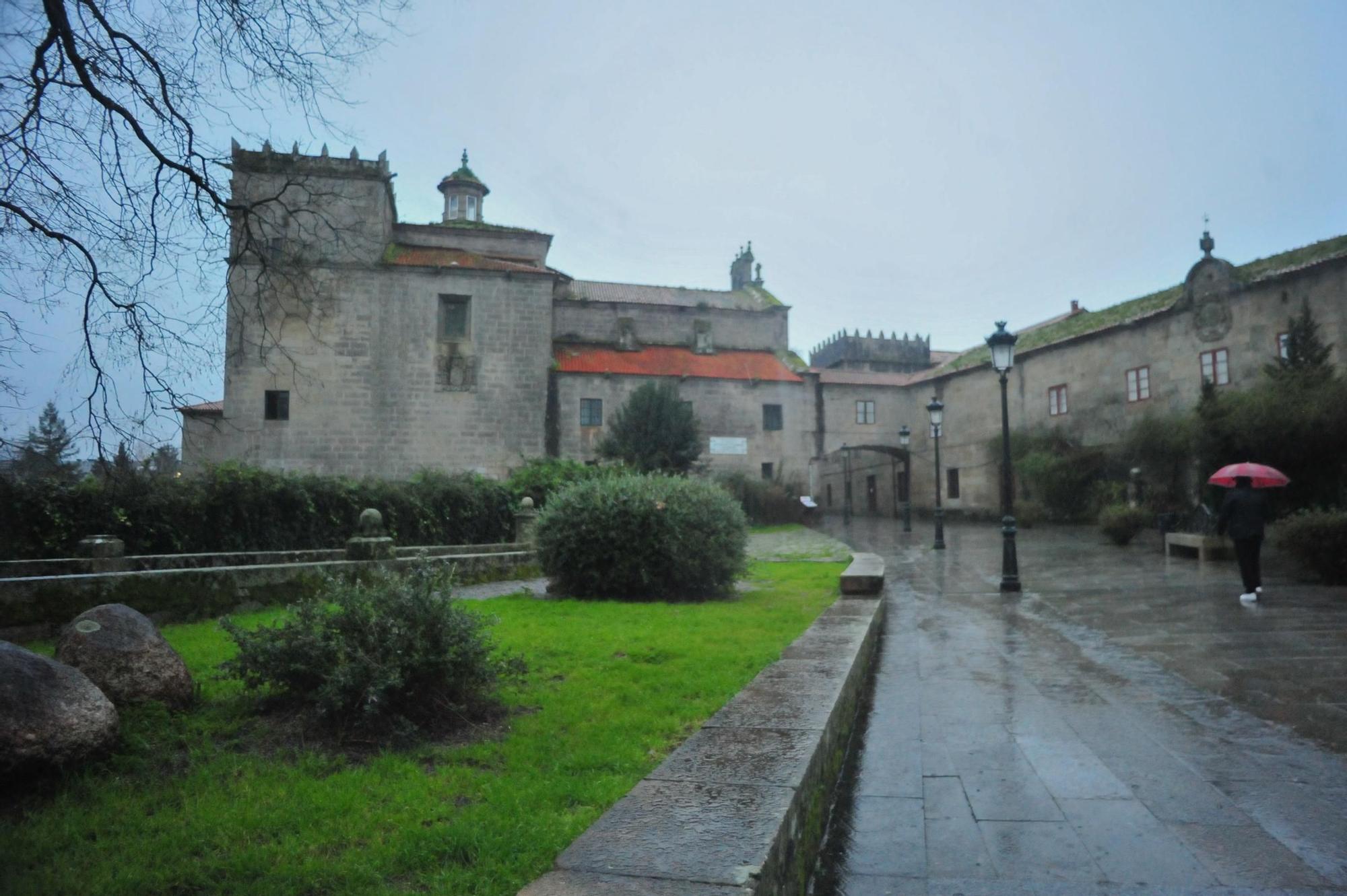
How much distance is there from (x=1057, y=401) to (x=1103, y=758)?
31938mm

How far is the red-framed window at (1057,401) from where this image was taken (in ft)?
108

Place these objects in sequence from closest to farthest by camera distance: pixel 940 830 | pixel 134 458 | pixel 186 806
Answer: pixel 186 806 < pixel 940 830 < pixel 134 458

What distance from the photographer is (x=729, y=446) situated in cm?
3888

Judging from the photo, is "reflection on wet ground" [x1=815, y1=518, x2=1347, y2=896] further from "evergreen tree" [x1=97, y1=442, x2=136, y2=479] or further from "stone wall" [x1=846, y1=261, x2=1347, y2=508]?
"stone wall" [x1=846, y1=261, x2=1347, y2=508]

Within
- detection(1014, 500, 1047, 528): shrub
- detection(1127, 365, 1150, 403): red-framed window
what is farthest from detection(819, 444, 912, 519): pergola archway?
detection(1127, 365, 1150, 403): red-framed window

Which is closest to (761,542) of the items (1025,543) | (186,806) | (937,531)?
(937,531)

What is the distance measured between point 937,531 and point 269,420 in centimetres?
2710

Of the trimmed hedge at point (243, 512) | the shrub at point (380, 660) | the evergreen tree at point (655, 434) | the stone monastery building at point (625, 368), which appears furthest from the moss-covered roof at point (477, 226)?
the shrub at point (380, 660)

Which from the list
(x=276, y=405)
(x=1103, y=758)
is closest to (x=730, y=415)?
(x=276, y=405)

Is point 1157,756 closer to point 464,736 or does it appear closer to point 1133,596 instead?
point 464,736

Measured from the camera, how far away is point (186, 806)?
3338 millimetres

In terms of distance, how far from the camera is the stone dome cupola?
42.1 m

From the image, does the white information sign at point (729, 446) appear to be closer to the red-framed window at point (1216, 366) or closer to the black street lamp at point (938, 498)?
the black street lamp at point (938, 498)

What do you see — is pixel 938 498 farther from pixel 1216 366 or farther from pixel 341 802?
pixel 341 802
